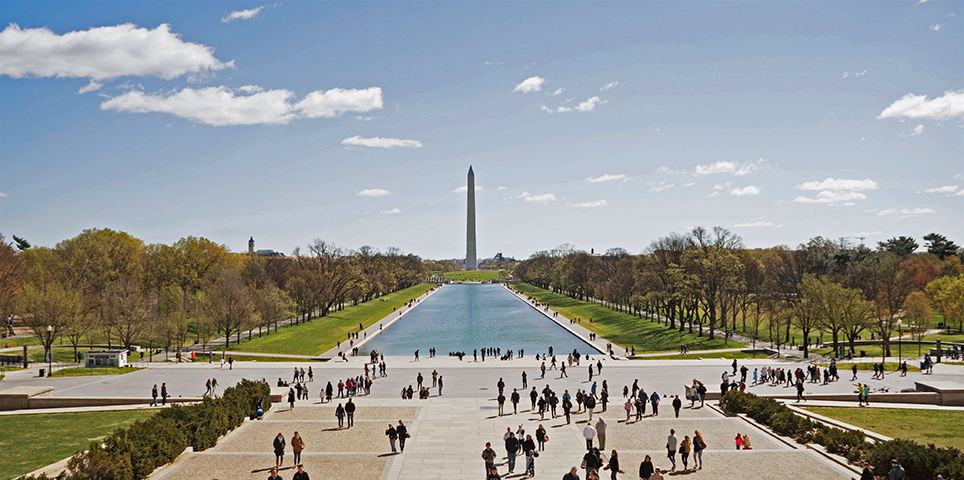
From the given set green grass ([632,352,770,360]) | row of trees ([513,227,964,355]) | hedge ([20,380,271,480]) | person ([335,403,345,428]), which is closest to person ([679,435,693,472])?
person ([335,403,345,428])

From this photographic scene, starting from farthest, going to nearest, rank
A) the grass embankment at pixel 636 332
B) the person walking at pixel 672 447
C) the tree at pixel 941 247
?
the tree at pixel 941 247 → the grass embankment at pixel 636 332 → the person walking at pixel 672 447

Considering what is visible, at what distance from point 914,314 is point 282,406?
179ft

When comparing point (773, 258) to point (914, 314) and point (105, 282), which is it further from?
point (105, 282)

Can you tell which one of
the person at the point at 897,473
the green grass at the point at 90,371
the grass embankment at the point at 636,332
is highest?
the person at the point at 897,473

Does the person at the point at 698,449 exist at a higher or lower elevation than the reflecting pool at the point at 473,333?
higher

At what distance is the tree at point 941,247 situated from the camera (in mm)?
84562

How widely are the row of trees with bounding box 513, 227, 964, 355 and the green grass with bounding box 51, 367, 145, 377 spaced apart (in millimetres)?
49885

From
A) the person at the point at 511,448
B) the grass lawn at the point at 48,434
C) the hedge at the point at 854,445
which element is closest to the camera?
the hedge at the point at 854,445

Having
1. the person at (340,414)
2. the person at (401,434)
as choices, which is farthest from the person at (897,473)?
the person at (340,414)

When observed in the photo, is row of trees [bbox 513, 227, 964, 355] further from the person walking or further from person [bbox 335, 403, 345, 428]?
person [bbox 335, 403, 345, 428]

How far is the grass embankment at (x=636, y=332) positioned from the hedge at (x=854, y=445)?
92.5 feet

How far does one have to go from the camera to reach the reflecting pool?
5525cm

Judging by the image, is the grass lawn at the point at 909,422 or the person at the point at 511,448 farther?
the grass lawn at the point at 909,422

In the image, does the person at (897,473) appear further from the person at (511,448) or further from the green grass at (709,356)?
the green grass at (709,356)
